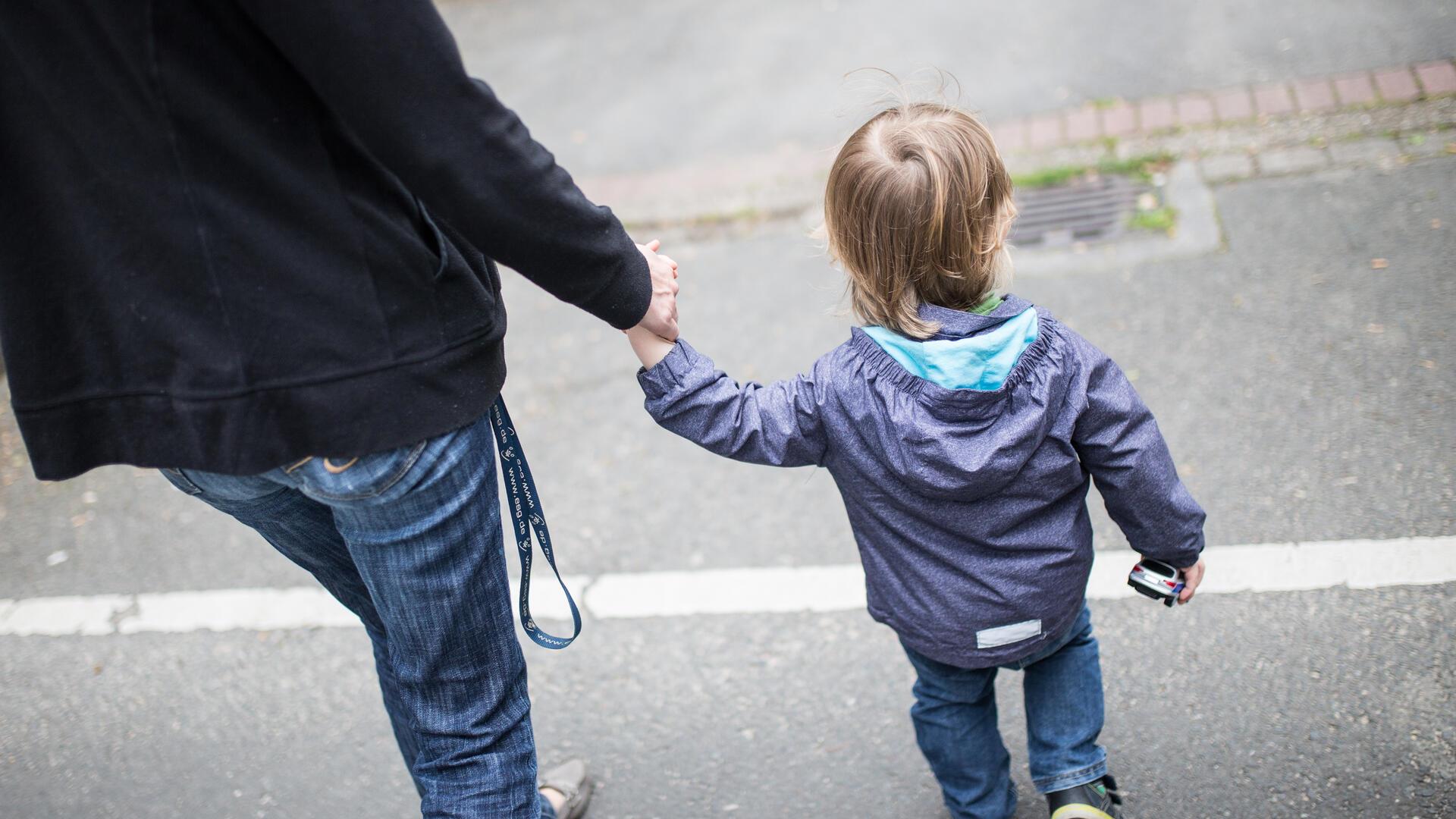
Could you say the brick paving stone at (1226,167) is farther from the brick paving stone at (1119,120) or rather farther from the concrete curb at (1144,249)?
the brick paving stone at (1119,120)

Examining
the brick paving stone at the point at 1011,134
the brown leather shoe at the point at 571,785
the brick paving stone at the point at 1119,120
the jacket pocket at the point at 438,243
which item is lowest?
the brown leather shoe at the point at 571,785

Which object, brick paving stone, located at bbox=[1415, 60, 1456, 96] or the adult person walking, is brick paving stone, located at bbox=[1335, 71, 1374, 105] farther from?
the adult person walking

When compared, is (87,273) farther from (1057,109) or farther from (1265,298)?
(1057,109)

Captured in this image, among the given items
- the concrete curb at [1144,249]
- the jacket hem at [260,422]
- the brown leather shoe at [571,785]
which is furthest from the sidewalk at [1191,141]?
the jacket hem at [260,422]

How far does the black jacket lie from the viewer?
133 cm

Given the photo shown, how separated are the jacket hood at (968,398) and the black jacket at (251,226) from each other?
50cm

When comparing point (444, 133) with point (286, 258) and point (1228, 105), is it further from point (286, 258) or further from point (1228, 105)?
point (1228, 105)

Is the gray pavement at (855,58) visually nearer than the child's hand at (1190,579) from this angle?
No

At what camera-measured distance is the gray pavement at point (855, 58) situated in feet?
16.7

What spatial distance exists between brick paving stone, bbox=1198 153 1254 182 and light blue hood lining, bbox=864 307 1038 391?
3.05m

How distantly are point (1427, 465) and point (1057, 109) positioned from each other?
2.59 m

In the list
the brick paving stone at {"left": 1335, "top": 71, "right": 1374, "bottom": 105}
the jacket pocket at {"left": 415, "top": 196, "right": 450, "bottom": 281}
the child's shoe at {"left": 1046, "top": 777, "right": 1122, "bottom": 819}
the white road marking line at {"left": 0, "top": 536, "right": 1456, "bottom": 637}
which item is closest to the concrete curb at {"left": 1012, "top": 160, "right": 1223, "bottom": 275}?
the brick paving stone at {"left": 1335, "top": 71, "right": 1374, "bottom": 105}

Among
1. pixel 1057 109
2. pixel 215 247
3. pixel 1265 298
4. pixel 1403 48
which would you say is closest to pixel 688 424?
pixel 215 247

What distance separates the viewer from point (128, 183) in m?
1.38
